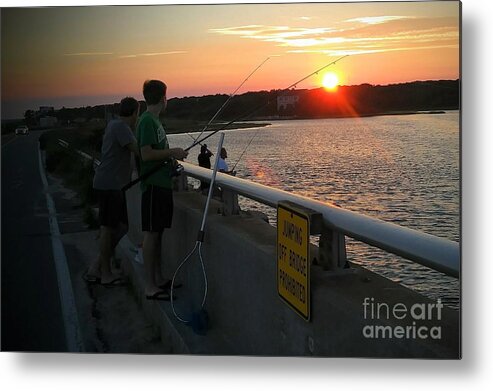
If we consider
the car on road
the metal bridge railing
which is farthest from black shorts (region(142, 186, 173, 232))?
the metal bridge railing

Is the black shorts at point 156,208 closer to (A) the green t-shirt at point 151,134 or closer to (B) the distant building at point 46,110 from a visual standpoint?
(A) the green t-shirt at point 151,134

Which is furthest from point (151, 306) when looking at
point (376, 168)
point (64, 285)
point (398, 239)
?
point (398, 239)

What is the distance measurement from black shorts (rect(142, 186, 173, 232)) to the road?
66 cm

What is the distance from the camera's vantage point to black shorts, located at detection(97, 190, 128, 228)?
4363mm

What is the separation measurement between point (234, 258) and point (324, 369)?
0.71 m

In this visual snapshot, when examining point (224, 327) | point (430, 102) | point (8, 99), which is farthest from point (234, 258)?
point (8, 99)

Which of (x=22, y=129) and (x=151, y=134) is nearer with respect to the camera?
(x=151, y=134)

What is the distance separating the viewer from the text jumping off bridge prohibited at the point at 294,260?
3.15m

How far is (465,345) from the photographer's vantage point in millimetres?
3488

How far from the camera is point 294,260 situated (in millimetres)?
3254

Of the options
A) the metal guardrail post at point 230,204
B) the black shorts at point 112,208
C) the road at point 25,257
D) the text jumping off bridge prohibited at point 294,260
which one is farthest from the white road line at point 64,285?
the text jumping off bridge prohibited at point 294,260

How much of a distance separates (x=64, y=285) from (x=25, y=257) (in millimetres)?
409

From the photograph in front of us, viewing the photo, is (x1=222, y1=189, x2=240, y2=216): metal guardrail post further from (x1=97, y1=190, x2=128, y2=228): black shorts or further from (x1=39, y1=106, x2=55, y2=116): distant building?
(x1=39, y1=106, x2=55, y2=116): distant building

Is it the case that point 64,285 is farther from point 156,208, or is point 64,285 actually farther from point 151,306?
point 156,208
